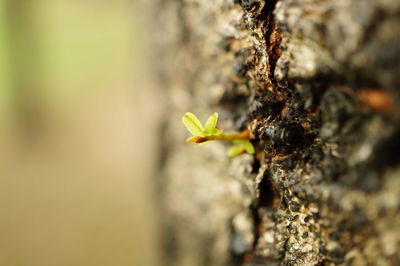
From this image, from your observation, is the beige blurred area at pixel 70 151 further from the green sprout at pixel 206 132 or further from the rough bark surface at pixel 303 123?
the green sprout at pixel 206 132

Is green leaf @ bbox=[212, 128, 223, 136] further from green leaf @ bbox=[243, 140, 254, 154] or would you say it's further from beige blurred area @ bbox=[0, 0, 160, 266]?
beige blurred area @ bbox=[0, 0, 160, 266]

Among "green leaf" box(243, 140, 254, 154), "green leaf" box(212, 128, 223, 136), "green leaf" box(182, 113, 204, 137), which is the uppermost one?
"green leaf" box(182, 113, 204, 137)

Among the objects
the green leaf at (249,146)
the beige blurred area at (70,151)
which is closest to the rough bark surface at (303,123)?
the green leaf at (249,146)

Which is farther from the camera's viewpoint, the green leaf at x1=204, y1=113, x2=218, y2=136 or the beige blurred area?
the beige blurred area

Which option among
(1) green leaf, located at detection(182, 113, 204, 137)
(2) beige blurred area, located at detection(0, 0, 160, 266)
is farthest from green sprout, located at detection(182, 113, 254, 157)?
(2) beige blurred area, located at detection(0, 0, 160, 266)

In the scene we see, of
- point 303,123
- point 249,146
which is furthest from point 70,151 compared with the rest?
point 303,123

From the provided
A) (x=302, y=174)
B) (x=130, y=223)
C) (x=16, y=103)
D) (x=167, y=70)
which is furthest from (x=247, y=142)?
(x=16, y=103)

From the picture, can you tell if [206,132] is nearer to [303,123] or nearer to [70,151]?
[303,123]
